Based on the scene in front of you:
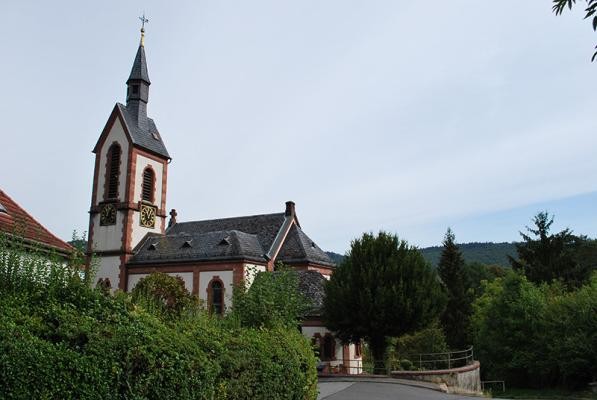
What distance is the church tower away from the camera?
40281 millimetres

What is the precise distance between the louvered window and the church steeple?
3381 mm

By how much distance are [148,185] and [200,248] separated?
8.01 metres

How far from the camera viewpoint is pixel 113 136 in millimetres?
42375

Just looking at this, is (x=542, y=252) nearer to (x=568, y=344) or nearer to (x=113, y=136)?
(x=568, y=344)

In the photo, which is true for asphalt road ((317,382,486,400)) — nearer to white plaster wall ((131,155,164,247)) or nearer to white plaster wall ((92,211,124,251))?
white plaster wall ((131,155,164,247))

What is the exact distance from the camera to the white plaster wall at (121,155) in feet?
135

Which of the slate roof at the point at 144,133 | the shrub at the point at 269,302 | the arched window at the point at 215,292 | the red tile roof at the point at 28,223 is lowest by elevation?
the shrub at the point at 269,302

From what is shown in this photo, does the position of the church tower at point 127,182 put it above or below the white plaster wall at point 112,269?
above

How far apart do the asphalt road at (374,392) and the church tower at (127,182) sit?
74.8 ft

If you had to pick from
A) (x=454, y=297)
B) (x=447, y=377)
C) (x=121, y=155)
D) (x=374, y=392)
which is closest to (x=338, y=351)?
(x=447, y=377)

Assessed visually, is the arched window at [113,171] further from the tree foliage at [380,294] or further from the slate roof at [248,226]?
the tree foliage at [380,294]

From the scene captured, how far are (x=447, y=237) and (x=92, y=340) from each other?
4737cm

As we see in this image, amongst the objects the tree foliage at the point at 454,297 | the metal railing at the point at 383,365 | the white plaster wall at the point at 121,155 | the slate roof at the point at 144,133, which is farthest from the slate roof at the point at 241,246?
the tree foliage at the point at 454,297

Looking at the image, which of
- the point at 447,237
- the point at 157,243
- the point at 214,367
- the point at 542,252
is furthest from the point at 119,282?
the point at 542,252
